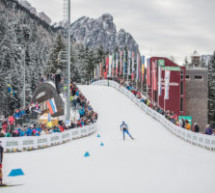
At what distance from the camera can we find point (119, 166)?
12820 millimetres

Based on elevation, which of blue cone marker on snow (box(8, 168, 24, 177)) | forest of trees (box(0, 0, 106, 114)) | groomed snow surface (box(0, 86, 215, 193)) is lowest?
groomed snow surface (box(0, 86, 215, 193))

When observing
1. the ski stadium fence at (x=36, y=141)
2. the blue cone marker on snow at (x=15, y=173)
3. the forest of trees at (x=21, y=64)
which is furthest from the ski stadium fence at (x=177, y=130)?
the forest of trees at (x=21, y=64)

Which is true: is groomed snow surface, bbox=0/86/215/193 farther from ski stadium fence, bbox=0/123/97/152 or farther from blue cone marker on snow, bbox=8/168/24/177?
ski stadium fence, bbox=0/123/97/152

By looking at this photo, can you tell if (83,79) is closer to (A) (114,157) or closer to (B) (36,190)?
(A) (114,157)

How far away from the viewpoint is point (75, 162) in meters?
13.7

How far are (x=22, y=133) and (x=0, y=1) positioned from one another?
625ft

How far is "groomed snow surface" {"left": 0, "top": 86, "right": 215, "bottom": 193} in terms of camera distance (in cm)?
955

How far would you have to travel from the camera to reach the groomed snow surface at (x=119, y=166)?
31.3 feet

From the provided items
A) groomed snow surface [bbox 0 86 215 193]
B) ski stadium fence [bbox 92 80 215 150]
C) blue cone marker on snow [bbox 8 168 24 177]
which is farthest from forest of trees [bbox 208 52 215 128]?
blue cone marker on snow [bbox 8 168 24 177]

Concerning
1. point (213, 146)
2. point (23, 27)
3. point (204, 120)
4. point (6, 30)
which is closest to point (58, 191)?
point (213, 146)

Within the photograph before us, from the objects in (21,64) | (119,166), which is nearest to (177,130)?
(119,166)

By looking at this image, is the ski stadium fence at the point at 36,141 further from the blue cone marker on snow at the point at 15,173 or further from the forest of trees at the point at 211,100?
the forest of trees at the point at 211,100

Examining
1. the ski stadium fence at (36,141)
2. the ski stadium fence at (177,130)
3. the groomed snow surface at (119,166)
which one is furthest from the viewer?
the ski stadium fence at (177,130)

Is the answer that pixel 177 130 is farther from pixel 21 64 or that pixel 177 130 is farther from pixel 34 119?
pixel 21 64
